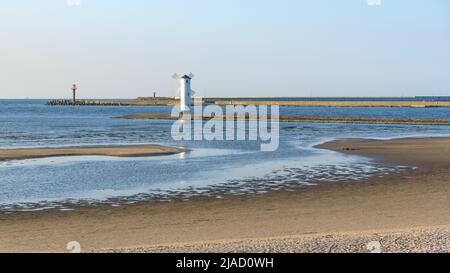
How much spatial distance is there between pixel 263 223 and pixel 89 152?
19321 mm

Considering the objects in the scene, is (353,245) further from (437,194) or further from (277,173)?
(277,173)

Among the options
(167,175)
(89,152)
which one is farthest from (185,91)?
(167,175)

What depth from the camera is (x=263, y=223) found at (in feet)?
43.0

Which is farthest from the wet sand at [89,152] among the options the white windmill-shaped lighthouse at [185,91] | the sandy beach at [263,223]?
the white windmill-shaped lighthouse at [185,91]

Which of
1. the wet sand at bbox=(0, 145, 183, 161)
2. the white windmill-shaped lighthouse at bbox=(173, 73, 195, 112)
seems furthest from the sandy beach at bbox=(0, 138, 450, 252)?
the white windmill-shaped lighthouse at bbox=(173, 73, 195, 112)

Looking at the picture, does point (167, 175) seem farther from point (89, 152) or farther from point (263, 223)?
point (89, 152)

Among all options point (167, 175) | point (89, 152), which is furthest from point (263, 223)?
point (89, 152)

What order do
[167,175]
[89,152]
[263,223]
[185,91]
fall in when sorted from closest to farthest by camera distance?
[263,223], [167,175], [89,152], [185,91]

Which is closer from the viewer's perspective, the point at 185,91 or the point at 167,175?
the point at 167,175

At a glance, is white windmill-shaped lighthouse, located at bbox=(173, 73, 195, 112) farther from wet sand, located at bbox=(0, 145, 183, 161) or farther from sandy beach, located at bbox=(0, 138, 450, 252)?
sandy beach, located at bbox=(0, 138, 450, 252)

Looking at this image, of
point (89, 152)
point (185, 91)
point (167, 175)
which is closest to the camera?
point (167, 175)

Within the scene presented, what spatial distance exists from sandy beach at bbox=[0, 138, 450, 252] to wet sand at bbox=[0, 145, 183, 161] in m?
13.9

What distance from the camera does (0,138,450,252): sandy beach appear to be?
9.56 m
